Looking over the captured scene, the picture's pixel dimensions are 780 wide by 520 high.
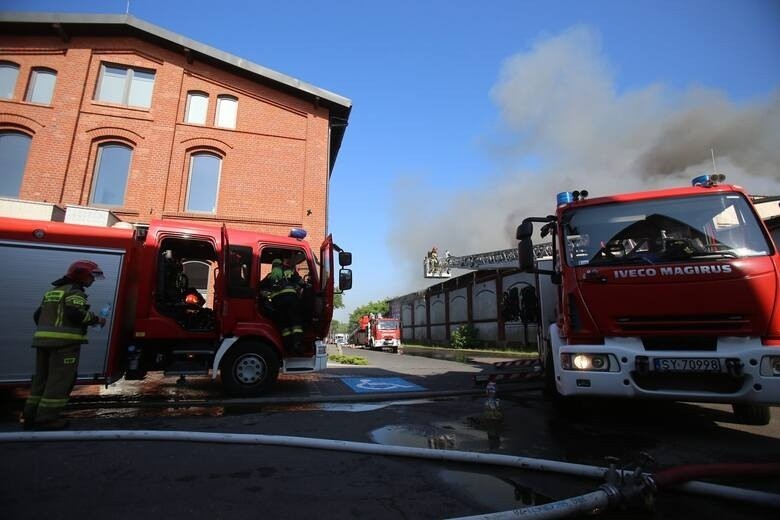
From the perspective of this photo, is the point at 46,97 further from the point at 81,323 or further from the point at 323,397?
the point at 323,397

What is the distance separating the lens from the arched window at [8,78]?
41.5 feet

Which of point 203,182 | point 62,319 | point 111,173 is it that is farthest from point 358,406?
point 111,173

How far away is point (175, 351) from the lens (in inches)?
235

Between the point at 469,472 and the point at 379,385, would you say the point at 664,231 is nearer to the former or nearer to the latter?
the point at 469,472

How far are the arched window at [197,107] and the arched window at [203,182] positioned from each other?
1312 mm

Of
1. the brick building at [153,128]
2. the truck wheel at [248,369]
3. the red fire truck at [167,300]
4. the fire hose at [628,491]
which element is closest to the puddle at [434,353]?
the brick building at [153,128]

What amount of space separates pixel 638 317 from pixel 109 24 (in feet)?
55.5

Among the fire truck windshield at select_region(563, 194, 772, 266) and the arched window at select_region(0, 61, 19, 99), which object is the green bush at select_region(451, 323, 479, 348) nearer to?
Answer: the fire truck windshield at select_region(563, 194, 772, 266)

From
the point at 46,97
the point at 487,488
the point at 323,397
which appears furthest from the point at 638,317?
the point at 46,97

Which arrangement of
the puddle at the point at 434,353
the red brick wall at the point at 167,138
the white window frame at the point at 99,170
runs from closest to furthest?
the red brick wall at the point at 167,138
the white window frame at the point at 99,170
the puddle at the point at 434,353

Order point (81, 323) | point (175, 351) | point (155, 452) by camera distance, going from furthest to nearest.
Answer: point (175, 351), point (81, 323), point (155, 452)

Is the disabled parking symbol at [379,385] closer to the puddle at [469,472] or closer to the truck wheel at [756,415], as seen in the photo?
the puddle at [469,472]

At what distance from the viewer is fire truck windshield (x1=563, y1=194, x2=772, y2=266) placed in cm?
416

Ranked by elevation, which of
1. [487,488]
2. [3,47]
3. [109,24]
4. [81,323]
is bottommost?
[487,488]
